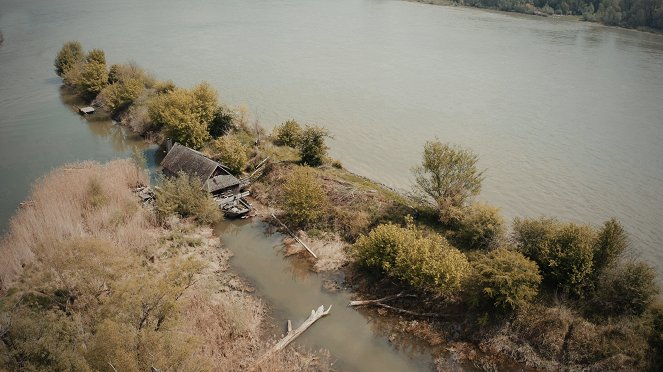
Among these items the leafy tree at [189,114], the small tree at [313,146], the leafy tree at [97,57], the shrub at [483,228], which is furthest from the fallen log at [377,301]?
the leafy tree at [97,57]

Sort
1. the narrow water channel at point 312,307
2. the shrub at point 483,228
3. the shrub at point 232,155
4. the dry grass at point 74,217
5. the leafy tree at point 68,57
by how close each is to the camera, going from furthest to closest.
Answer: the leafy tree at point 68,57 < the shrub at point 232,155 < the shrub at point 483,228 < the dry grass at point 74,217 < the narrow water channel at point 312,307

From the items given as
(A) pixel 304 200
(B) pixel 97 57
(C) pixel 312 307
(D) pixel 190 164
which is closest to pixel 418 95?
(A) pixel 304 200

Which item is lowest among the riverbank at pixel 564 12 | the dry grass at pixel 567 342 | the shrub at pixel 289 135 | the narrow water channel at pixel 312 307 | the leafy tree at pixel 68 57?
the narrow water channel at pixel 312 307

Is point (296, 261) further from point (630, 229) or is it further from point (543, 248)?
point (630, 229)

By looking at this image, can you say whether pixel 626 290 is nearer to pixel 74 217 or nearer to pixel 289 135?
pixel 289 135

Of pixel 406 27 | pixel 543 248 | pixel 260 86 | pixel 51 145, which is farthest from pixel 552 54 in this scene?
pixel 51 145

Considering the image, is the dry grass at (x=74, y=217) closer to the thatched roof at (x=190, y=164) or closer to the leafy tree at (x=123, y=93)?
the thatched roof at (x=190, y=164)
